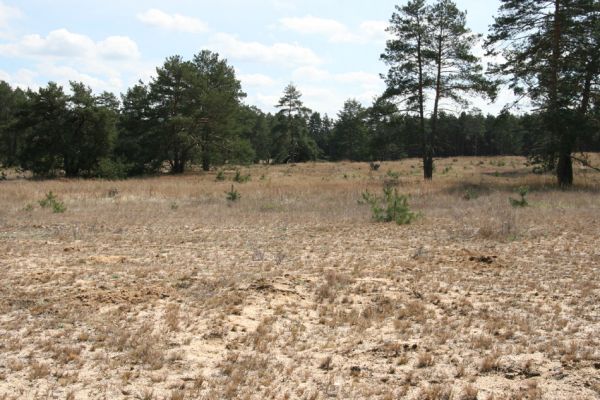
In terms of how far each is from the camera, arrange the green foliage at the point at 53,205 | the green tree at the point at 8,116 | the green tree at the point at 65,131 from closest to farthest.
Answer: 1. the green foliage at the point at 53,205
2. the green tree at the point at 65,131
3. the green tree at the point at 8,116

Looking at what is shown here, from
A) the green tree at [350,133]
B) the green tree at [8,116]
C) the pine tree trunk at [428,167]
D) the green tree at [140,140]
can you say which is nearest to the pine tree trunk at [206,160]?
the green tree at [140,140]

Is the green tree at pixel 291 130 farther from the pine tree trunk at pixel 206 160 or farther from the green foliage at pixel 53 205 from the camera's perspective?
the green foliage at pixel 53 205

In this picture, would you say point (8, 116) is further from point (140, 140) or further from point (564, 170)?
point (564, 170)

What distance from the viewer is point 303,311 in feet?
22.8

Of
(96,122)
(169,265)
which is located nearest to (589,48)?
(169,265)

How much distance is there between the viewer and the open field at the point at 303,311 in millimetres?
4836

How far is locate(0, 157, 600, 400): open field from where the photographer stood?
4836mm

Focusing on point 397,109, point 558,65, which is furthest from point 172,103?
point 558,65

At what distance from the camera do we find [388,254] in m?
10.6

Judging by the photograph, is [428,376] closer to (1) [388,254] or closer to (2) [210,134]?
(1) [388,254]

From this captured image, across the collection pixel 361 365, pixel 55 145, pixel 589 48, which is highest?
pixel 589 48

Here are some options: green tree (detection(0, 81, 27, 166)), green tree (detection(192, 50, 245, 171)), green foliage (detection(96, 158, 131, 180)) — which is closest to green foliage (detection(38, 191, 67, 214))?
green foliage (detection(96, 158, 131, 180))

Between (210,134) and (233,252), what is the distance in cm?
3336

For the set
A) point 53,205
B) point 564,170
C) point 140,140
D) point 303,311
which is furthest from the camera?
point 140,140
